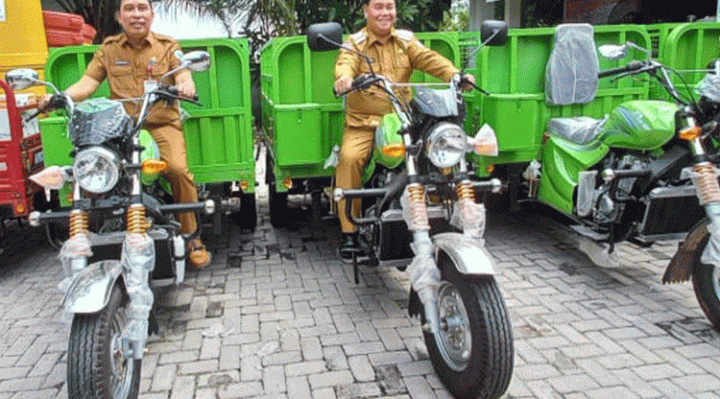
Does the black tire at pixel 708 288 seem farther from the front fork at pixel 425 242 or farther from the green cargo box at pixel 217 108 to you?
the green cargo box at pixel 217 108

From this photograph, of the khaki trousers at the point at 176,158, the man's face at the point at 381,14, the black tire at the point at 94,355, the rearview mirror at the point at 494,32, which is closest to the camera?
the black tire at the point at 94,355

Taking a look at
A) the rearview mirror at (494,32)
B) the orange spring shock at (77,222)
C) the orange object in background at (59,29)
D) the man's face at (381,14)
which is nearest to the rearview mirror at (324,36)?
the rearview mirror at (494,32)

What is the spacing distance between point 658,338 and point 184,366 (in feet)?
8.80

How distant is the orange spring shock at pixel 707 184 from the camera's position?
3305mm

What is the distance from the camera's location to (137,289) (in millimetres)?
2744

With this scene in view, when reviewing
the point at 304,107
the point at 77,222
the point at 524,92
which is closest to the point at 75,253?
the point at 77,222

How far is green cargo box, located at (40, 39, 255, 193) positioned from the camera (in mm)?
4531

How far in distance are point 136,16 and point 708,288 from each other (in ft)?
12.7

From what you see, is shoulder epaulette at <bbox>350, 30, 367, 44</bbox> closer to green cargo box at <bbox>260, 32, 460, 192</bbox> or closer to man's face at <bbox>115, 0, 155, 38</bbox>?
green cargo box at <bbox>260, 32, 460, 192</bbox>

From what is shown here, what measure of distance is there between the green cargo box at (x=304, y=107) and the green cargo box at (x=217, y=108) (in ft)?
0.82

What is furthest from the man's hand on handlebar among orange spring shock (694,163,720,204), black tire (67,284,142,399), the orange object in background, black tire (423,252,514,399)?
the orange object in background

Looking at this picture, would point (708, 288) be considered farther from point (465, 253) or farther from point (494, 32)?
point (494, 32)

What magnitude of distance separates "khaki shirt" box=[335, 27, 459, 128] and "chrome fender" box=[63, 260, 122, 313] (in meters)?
2.08

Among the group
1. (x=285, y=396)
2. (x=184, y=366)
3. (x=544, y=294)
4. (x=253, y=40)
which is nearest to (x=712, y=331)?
(x=544, y=294)
